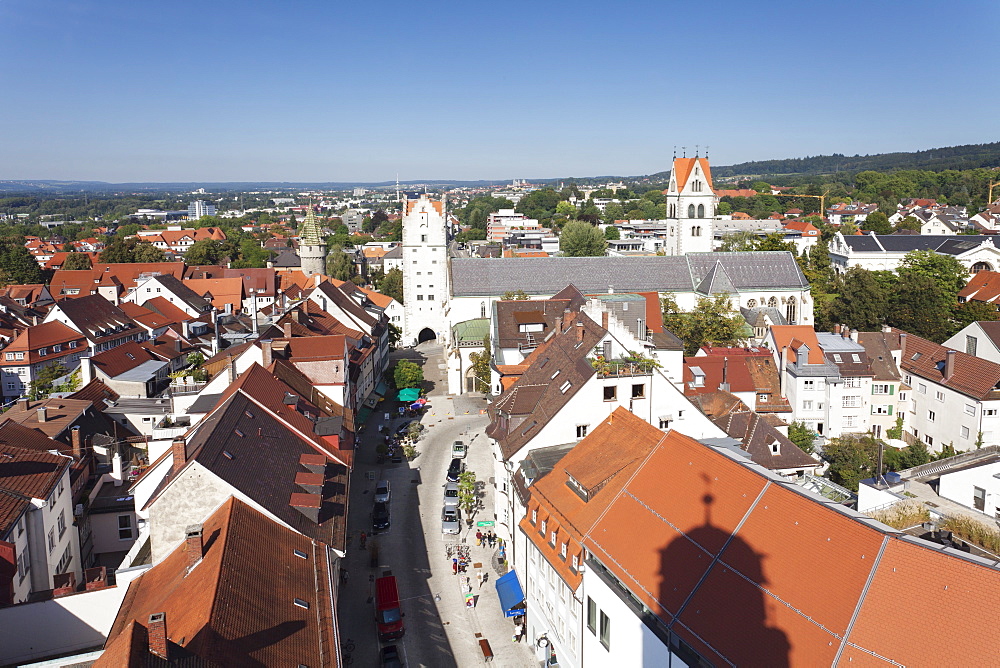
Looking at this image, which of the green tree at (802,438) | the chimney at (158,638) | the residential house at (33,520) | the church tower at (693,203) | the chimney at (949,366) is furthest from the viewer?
the church tower at (693,203)

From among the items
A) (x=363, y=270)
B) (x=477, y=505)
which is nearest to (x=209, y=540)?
(x=477, y=505)

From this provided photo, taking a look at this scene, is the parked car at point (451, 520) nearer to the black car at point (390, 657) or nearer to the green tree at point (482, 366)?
the black car at point (390, 657)

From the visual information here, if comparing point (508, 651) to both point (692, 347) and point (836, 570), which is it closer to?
point (836, 570)

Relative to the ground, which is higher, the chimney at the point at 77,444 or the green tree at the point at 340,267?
the green tree at the point at 340,267

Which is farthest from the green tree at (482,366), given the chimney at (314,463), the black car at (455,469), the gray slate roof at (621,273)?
the chimney at (314,463)

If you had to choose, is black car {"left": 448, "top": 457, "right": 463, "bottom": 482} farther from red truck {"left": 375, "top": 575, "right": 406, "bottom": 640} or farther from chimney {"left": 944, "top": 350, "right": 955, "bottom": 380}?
chimney {"left": 944, "top": 350, "right": 955, "bottom": 380}

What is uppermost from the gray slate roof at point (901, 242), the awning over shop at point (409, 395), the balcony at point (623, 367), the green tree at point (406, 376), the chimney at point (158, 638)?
the gray slate roof at point (901, 242)

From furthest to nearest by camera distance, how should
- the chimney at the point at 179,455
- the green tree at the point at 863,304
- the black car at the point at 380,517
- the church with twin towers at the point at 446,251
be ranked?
1. the church with twin towers at the point at 446,251
2. the green tree at the point at 863,304
3. the black car at the point at 380,517
4. the chimney at the point at 179,455

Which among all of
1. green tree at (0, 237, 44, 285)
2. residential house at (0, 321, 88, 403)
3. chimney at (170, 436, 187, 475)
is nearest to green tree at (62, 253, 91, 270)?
green tree at (0, 237, 44, 285)

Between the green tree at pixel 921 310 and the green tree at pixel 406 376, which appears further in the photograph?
the green tree at pixel 921 310
